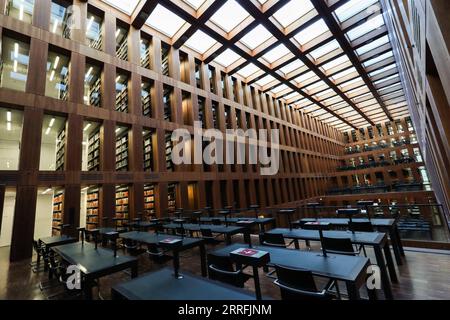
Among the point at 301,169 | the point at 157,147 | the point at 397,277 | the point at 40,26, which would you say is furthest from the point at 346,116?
the point at 40,26

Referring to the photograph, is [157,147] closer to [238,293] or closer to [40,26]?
[40,26]

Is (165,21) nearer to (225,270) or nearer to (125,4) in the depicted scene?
(125,4)

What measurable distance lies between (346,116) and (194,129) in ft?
73.3

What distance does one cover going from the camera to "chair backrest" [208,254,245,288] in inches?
87.3

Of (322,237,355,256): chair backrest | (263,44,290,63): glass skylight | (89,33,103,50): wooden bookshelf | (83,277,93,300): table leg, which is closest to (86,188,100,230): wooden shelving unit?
(89,33,103,50): wooden bookshelf

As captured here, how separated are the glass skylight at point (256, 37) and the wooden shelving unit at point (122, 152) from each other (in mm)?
8231

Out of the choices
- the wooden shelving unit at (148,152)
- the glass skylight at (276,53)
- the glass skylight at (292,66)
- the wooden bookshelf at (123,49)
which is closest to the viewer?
the wooden shelving unit at (148,152)

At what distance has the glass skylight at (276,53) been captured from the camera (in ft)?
39.4

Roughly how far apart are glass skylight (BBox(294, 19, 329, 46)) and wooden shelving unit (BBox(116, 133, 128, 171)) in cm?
1061

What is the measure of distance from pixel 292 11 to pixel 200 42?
5068 millimetres

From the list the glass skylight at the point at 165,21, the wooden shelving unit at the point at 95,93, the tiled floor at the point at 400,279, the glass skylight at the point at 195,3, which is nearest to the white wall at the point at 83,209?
the wooden shelving unit at the point at 95,93

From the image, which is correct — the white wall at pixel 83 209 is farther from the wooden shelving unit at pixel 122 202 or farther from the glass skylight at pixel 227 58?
the glass skylight at pixel 227 58

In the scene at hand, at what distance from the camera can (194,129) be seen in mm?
11188

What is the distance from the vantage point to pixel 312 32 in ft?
35.5
